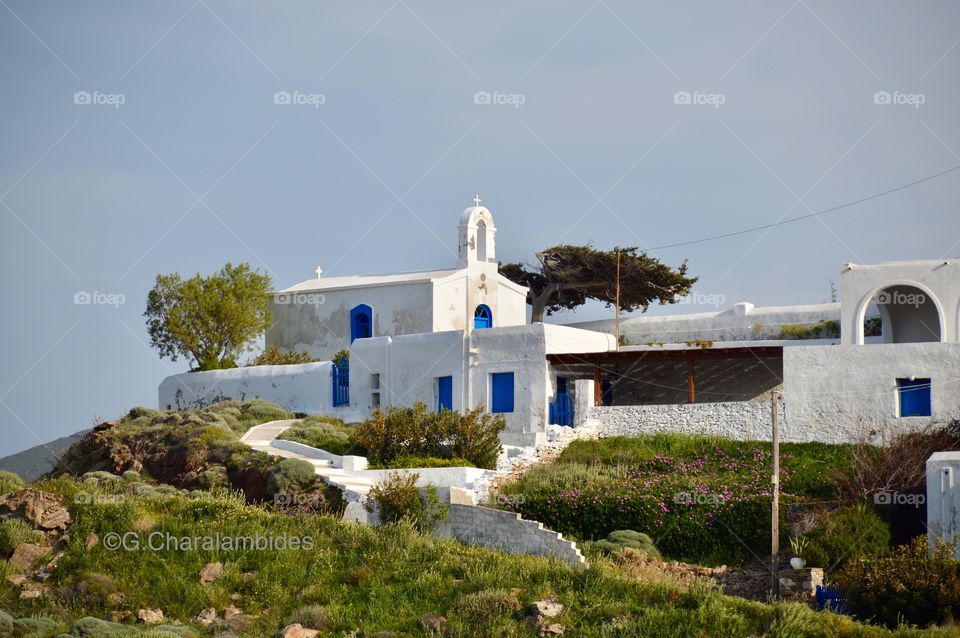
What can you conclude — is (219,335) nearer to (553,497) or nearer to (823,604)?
(553,497)

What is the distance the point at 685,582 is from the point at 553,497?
220 inches

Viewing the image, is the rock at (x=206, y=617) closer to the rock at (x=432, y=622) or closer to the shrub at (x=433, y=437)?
the rock at (x=432, y=622)

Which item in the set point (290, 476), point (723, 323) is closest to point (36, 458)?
point (290, 476)

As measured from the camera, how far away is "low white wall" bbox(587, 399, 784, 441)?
3331 cm

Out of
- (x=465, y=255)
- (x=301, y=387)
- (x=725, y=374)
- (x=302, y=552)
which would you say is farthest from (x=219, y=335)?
(x=302, y=552)

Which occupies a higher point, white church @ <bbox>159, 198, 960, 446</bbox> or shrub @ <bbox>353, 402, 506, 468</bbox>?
white church @ <bbox>159, 198, 960, 446</bbox>

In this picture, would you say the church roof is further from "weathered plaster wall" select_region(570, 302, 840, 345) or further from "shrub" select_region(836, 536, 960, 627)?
"shrub" select_region(836, 536, 960, 627)

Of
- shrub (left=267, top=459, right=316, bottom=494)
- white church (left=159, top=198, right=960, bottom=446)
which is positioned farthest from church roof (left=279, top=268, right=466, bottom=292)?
shrub (left=267, top=459, right=316, bottom=494)

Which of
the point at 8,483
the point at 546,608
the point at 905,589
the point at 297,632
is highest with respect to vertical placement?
the point at 8,483

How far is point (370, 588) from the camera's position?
76.4 ft

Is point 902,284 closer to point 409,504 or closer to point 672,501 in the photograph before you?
point 672,501

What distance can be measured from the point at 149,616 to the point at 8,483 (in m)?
8.38

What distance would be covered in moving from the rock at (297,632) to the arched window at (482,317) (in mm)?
21832

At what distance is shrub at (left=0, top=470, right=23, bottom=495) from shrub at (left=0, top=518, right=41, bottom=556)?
3.02 metres
